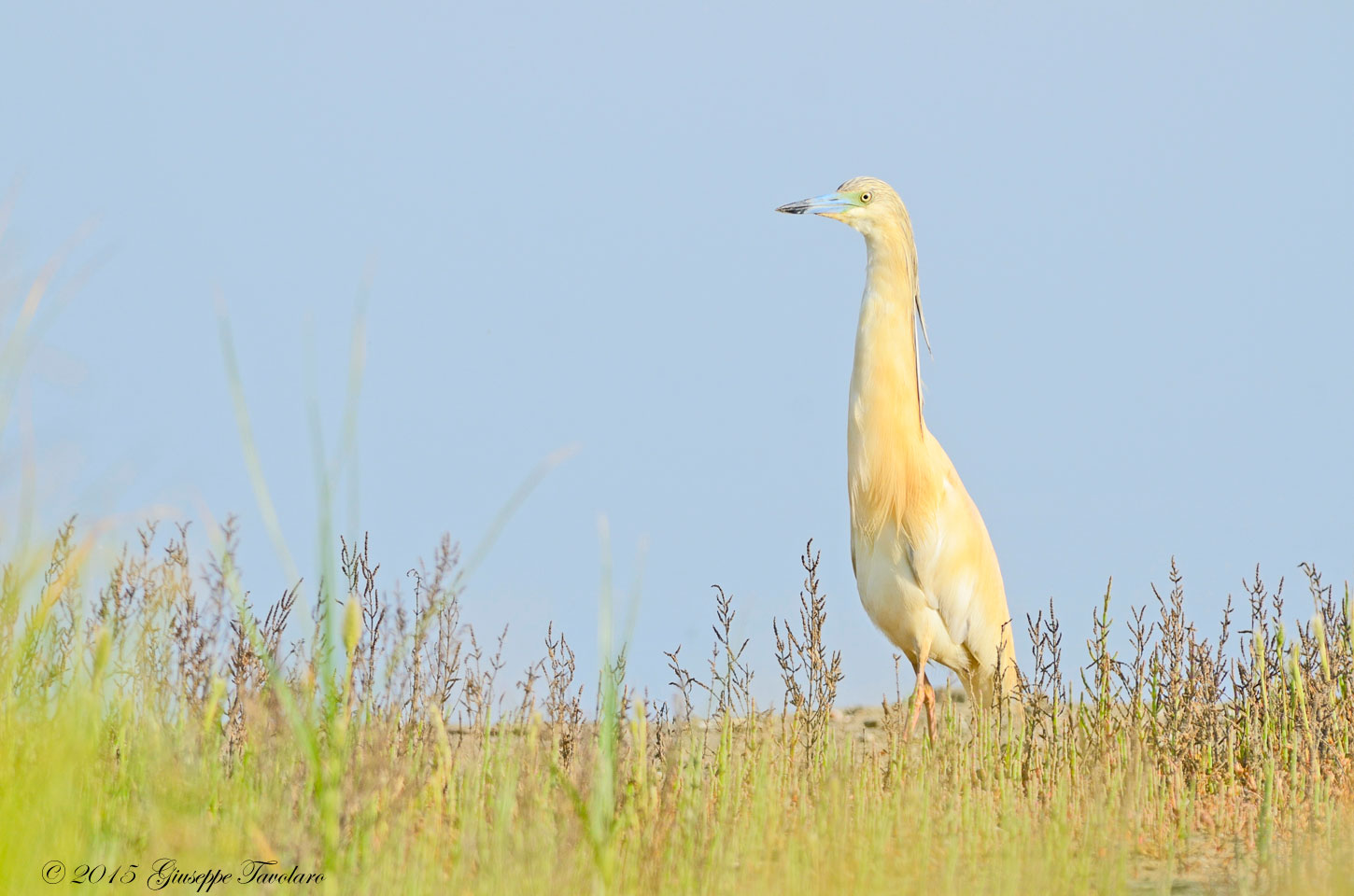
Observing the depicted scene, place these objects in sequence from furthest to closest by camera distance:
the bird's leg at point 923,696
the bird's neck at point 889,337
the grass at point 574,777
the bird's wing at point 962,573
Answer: the bird's neck at point 889,337, the bird's wing at point 962,573, the bird's leg at point 923,696, the grass at point 574,777

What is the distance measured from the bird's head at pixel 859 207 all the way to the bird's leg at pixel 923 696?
7.05 feet

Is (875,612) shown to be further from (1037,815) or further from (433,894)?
(433,894)

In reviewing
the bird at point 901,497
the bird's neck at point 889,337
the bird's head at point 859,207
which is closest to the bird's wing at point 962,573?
the bird at point 901,497

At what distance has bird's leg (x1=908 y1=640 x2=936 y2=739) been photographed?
5.39 meters

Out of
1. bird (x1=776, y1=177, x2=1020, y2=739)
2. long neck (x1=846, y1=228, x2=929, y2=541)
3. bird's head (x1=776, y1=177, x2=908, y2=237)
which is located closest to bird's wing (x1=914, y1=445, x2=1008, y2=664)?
bird (x1=776, y1=177, x2=1020, y2=739)

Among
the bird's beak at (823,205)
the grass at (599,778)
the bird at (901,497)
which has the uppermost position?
the bird's beak at (823,205)

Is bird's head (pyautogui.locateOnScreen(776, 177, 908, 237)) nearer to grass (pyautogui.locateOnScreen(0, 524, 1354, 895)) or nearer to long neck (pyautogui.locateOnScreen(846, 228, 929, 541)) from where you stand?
long neck (pyautogui.locateOnScreen(846, 228, 929, 541))

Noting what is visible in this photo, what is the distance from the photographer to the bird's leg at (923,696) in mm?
5391

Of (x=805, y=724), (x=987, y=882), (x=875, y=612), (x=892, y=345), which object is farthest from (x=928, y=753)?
(x=892, y=345)

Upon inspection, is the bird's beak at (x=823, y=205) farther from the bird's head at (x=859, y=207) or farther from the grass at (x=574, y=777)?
the grass at (x=574, y=777)

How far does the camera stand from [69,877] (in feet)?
8.21

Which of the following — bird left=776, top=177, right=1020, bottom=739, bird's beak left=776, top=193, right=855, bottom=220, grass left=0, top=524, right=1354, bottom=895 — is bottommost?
grass left=0, top=524, right=1354, bottom=895

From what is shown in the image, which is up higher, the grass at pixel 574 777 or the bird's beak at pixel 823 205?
the bird's beak at pixel 823 205

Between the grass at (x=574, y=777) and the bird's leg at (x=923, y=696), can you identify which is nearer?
the grass at (x=574, y=777)
